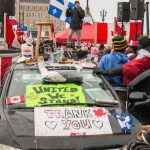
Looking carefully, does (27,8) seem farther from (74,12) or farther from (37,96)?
(37,96)

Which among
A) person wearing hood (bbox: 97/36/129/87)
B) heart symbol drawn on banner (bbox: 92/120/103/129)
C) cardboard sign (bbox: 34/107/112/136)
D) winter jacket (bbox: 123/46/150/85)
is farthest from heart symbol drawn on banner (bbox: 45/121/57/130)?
person wearing hood (bbox: 97/36/129/87)

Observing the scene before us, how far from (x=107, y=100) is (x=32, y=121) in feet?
3.73

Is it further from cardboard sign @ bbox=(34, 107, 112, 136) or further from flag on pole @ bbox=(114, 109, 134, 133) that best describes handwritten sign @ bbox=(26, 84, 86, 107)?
flag on pole @ bbox=(114, 109, 134, 133)

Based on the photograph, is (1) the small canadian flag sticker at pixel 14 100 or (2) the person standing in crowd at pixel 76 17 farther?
(2) the person standing in crowd at pixel 76 17

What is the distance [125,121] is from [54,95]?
3.17 ft

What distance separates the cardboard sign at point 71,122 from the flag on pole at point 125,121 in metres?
0.14

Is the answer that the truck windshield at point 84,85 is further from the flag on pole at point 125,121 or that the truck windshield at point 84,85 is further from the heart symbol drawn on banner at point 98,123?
the heart symbol drawn on banner at point 98,123

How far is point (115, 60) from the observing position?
27.9 feet

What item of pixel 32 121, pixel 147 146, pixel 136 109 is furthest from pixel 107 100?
pixel 147 146

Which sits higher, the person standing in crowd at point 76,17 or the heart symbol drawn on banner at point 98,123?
the person standing in crowd at point 76,17

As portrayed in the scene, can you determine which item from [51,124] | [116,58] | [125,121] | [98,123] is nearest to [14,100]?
[51,124]

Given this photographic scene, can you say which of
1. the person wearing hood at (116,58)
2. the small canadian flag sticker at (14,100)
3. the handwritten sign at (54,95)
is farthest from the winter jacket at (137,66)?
the small canadian flag sticker at (14,100)

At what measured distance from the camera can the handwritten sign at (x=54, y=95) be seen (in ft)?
21.3

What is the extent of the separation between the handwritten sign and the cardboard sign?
0.81 feet
